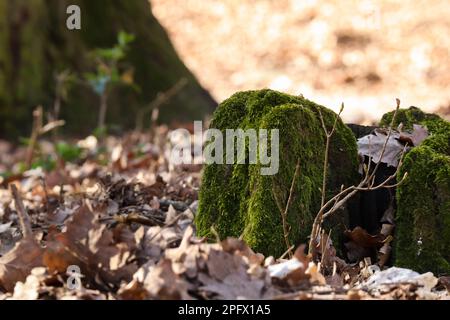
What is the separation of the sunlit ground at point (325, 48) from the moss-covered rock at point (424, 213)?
257 inches

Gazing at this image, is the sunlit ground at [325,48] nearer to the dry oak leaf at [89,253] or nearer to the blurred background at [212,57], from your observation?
the blurred background at [212,57]

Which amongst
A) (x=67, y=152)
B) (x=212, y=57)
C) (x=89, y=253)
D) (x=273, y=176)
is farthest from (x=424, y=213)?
(x=212, y=57)

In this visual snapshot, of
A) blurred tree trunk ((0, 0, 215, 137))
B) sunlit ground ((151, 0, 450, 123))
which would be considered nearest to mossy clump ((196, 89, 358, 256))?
blurred tree trunk ((0, 0, 215, 137))

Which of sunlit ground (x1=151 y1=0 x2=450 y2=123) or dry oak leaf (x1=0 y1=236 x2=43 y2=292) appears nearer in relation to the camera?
dry oak leaf (x1=0 y1=236 x2=43 y2=292)

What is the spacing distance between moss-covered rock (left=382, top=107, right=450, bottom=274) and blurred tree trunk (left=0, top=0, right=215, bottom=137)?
6017mm

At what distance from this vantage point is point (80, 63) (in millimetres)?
9445

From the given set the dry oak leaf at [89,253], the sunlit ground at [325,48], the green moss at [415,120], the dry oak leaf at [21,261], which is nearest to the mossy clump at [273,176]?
the green moss at [415,120]

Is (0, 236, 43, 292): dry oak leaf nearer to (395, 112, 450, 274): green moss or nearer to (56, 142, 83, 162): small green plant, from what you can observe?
(395, 112, 450, 274): green moss

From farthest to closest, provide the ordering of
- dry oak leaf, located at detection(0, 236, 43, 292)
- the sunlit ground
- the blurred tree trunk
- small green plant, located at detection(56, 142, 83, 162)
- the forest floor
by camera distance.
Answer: the sunlit ground, the blurred tree trunk, small green plant, located at detection(56, 142, 83, 162), dry oak leaf, located at detection(0, 236, 43, 292), the forest floor

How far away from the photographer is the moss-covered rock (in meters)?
2.95

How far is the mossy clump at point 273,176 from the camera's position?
2979mm

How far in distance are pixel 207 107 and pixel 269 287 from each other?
25.6 feet

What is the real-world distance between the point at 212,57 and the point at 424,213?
37.8 ft

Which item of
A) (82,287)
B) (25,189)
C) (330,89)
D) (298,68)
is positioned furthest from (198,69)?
(82,287)
